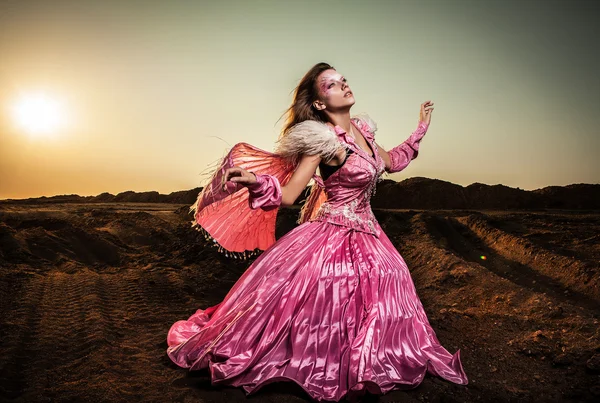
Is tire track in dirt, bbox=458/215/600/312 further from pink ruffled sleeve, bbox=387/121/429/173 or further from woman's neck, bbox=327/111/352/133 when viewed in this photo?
woman's neck, bbox=327/111/352/133

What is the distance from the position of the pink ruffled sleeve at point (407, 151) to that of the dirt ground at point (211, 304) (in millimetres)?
1605

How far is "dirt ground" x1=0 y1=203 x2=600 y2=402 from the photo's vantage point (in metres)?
2.51

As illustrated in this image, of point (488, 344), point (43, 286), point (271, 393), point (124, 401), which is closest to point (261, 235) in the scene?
point (271, 393)

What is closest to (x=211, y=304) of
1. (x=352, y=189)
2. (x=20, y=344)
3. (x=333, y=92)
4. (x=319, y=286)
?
(x=20, y=344)

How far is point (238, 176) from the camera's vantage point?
2088 millimetres

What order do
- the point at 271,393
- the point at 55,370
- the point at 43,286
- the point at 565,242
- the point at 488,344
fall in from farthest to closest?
the point at 565,242 < the point at 43,286 < the point at 488,344 < the point at 55,370 < the point at 271,393

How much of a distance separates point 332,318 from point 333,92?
4.92 ft

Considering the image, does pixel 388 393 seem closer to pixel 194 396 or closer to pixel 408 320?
pixel 408 320

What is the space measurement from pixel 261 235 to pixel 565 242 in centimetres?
640

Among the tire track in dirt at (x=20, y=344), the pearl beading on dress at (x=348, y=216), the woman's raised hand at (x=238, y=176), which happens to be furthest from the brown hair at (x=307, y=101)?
the tire track in dirt at (x=20, y=344)

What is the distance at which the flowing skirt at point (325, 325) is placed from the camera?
2.21 metres

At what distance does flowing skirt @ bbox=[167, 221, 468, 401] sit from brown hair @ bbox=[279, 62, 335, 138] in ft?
2.56

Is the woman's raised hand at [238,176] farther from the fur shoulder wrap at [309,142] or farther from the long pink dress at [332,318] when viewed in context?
the long pink dress at [332,318]

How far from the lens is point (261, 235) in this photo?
3.07 m
